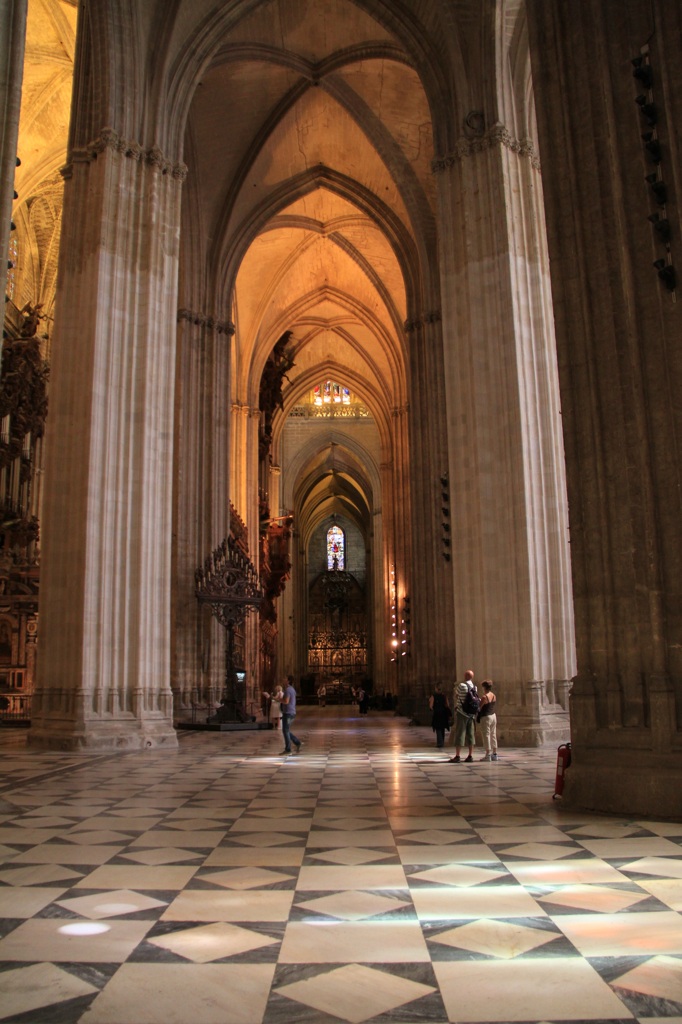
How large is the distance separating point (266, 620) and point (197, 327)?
14555 mm

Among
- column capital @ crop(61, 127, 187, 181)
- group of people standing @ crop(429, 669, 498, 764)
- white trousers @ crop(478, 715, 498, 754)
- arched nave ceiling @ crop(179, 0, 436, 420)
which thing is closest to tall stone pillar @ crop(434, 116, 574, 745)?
group of people standing @ crop(429, 669, 498, 764)

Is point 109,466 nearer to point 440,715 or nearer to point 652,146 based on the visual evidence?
point 440,715

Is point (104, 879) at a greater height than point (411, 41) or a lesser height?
lesser

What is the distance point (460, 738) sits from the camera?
11.5m

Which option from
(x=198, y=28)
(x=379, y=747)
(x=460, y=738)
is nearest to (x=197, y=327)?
(x=198, y=28)

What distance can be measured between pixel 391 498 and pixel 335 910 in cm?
3179

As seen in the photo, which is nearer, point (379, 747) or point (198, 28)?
point (379, 747)

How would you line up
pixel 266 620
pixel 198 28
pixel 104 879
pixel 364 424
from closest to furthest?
1. pixel 104 879
2. pixel 198 28
3. pixel 266 620
4. pixel 364 424

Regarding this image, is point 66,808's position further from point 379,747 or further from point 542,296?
point 542,296

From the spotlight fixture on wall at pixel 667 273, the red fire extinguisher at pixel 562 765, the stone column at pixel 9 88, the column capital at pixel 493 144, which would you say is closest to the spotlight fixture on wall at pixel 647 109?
the spotlight fixture on wall at pixel 667 273

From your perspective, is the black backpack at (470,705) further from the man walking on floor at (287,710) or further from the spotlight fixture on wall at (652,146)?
the spotlight fixture on wall at (652,146)

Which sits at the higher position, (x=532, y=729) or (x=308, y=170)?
(x=308, y=170)

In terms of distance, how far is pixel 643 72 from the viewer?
710 centimetres

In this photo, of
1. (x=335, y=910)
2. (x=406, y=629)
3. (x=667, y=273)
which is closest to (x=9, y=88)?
(x=667, y=273)
